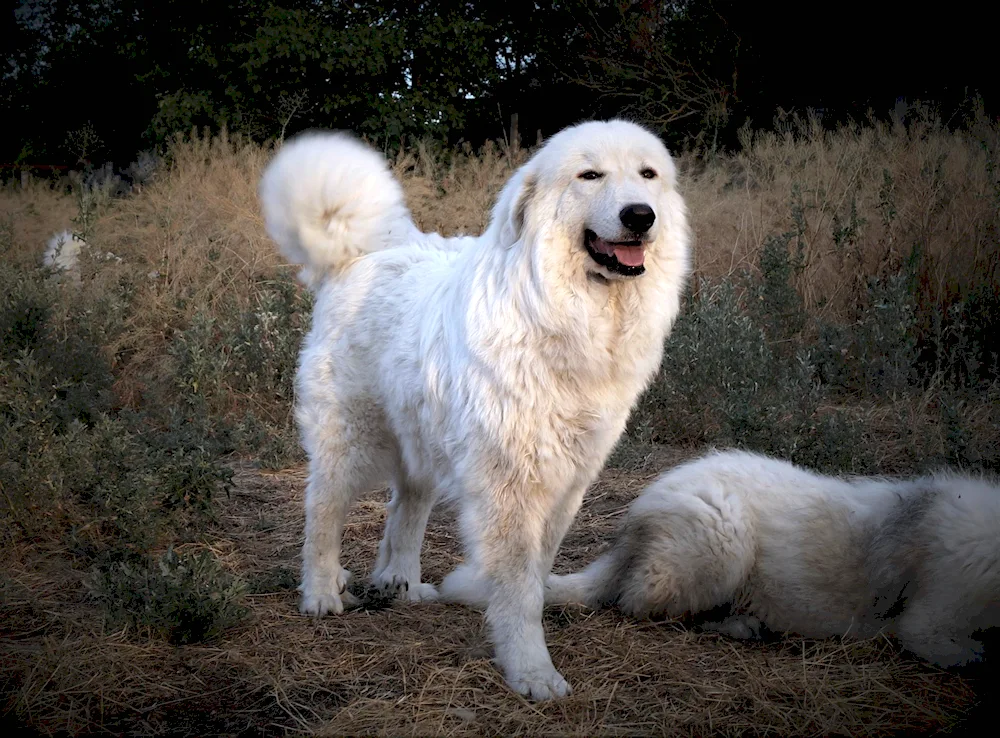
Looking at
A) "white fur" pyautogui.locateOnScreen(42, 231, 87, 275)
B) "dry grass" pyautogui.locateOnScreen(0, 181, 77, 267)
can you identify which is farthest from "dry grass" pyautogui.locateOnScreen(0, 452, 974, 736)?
"dry grass" pyautogui.locateOnScreen(0, 181, 77, 267)

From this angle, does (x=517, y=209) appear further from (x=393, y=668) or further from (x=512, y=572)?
(x=393, y=668)

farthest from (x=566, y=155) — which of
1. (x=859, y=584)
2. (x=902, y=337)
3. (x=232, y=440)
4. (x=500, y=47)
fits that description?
(x=500, y=47)

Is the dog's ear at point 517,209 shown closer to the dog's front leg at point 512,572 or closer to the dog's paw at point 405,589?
the dog's front leg at point 512,572

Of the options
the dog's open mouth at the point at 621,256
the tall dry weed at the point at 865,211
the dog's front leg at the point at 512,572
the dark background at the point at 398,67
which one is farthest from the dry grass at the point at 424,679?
the dark background at the point at 398,67

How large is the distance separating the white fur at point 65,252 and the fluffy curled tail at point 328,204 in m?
4.09

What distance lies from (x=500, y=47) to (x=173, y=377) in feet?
33.1

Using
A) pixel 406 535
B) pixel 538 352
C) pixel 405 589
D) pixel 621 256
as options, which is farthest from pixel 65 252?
pixel 621 256

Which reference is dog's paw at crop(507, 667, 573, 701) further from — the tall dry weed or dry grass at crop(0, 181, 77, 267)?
dry grass at crop(0, 181, 77, 267)

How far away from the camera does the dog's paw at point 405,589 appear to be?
3582 millimetres

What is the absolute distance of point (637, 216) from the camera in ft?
8.84

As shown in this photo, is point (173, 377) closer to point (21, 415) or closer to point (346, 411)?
point (21, 415)

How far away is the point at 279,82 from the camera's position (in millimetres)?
12734

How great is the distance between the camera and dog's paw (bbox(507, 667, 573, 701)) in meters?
2.70

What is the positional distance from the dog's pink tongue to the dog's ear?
1.14ft
